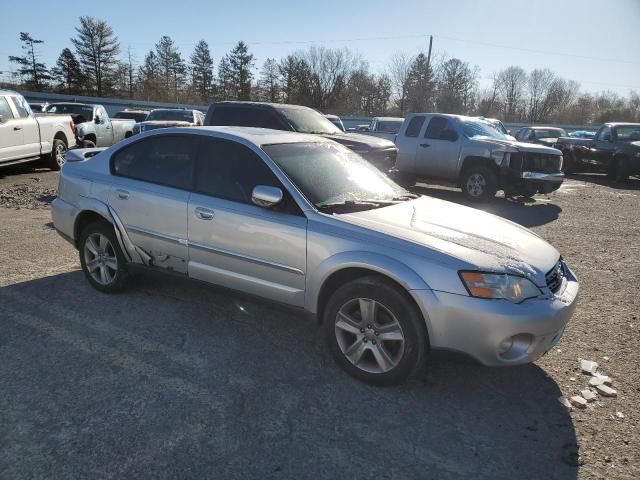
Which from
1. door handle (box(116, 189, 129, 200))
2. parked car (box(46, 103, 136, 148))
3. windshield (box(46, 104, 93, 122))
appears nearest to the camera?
door handle (box(116, 189, 129, 200))

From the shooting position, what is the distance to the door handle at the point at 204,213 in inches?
143

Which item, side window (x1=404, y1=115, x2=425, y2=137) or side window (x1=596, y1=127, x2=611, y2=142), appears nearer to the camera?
side window (x1=404, y1=115, x2=425, y2=137)

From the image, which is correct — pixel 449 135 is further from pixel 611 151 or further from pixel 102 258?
pixel 102 258

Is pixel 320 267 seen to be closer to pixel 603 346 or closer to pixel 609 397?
pixel 609 397

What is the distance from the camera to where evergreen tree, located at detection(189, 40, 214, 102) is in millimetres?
71500

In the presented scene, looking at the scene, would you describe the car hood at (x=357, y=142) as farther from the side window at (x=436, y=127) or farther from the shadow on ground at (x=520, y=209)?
the shadow on ground at (x=520, y=209)

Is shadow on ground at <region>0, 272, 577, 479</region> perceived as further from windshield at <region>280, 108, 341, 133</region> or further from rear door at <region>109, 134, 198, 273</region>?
windshield at <region>280, 108, 341, 133</region>

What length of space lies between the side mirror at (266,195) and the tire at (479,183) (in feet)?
26.9

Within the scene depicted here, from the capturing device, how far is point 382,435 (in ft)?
8.55

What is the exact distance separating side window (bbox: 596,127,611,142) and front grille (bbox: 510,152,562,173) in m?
7.11

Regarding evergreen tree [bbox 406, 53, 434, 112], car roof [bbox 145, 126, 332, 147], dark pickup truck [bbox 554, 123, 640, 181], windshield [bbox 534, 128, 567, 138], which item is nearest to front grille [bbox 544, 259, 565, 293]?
car roof [bbox 145, 126, 332, 147]

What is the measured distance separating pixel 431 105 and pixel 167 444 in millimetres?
64492

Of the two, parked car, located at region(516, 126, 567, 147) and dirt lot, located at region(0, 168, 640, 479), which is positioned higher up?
parked car, located at region(516, 126, 567, 147)

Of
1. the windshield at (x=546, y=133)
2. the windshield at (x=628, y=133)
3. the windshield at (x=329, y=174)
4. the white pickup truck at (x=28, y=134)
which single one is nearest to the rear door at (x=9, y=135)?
the white pickup truck at (x=28, y=134)
